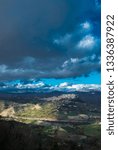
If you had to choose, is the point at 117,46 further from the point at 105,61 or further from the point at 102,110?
the point at 102,110

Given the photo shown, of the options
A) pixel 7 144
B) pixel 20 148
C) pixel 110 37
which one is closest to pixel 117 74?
pixel 110 37

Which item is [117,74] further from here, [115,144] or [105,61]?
[115,144]

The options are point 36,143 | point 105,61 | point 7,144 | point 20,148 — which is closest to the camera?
point 105,61

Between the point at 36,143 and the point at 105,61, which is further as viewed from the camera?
the point at 36,143

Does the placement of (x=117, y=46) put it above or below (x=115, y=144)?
above

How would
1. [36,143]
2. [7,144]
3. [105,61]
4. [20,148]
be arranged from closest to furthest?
[105,61]
[7,144]
[20,148]
[36,143]

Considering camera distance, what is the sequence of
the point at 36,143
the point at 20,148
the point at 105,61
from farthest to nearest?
the point at 36,143 → the point at 20,148 → the point at 105,61

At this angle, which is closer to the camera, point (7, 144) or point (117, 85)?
Result: point (117, 85)

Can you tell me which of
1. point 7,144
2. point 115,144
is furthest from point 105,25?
point 7,144

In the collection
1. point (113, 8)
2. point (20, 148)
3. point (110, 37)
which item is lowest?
point (20, 148)
